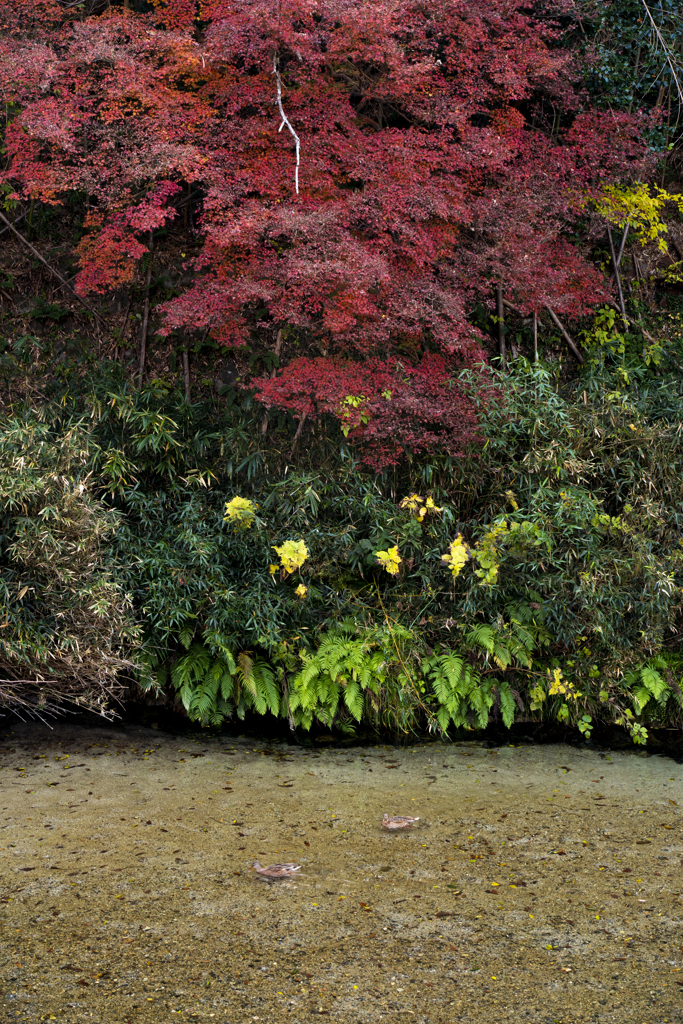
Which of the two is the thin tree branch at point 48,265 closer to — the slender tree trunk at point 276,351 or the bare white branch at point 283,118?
the slender tree trunk at point 276,351

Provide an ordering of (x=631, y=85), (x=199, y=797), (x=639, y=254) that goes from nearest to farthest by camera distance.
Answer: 1. (x=199, y=797)
2. (x=631, y=85)
3. (x=639, y=254)

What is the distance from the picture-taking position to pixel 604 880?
9.87 ft

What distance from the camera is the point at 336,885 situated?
297cm

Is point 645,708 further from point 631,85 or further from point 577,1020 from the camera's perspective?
point 631,85

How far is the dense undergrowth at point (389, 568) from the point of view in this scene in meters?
4.34

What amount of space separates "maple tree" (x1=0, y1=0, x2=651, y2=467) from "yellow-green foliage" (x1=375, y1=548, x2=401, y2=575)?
450mm

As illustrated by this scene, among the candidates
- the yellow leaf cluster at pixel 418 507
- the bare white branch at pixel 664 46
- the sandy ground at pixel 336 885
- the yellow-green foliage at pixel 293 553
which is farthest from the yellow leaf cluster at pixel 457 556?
the bare white branch at pixel 664 46

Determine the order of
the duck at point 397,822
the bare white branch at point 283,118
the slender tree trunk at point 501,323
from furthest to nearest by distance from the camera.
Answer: the slender tree trunk at point 501,323, the bare white branch at point 283,118, the duck at point 397,822

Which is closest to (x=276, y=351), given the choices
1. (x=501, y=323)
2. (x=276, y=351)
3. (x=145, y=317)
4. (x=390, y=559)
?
(x=276, y=351)

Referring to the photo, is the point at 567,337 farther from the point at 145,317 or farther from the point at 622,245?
the point at 145,317

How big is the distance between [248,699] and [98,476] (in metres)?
1.38

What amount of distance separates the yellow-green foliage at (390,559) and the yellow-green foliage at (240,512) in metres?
0.67

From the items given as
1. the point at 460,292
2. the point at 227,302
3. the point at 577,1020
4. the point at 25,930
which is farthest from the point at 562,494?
the point at 25,930

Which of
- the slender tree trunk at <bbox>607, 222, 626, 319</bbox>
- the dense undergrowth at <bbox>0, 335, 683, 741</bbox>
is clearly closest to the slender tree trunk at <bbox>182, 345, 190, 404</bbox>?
the dense undergrowth at <bbox>0, 335, 683, 741</bbox>
